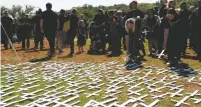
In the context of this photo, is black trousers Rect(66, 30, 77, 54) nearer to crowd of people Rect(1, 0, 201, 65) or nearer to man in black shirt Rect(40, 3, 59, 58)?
crowd of people Rect(1, 0, 201, 65)

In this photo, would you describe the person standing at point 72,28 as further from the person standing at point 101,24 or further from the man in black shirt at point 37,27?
the man in black shirt at point 37,27

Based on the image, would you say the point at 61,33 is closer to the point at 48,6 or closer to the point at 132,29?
the point at 48,6

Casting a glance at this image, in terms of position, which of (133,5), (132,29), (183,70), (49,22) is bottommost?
(183,70)

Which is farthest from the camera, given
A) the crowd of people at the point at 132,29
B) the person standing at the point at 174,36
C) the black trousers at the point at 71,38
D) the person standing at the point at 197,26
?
the black trousers at the point at 71,38

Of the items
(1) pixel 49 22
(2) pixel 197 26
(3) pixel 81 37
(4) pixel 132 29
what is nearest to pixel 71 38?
(3) pixel 81 37

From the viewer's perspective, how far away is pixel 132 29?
13.4 metres

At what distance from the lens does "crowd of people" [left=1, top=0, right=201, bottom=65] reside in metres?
13.0

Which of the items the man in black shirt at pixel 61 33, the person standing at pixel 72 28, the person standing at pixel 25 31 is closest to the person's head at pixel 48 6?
the person standing at pixel 72 28

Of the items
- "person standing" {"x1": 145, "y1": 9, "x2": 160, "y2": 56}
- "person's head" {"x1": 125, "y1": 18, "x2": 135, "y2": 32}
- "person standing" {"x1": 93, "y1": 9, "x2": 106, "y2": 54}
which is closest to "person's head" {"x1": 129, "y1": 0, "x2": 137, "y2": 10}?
"person standing" {"x1": 145, "y1": 9, "x2": 160, "y2": 56}

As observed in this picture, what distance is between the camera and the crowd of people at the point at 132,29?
1300 cm

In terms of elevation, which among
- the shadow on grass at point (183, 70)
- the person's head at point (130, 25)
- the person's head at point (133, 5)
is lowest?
the shadow on grass at point (183, 70)

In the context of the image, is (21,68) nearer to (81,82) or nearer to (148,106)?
(81,82)

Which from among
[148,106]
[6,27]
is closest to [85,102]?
[148,106]

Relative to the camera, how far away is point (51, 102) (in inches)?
312
